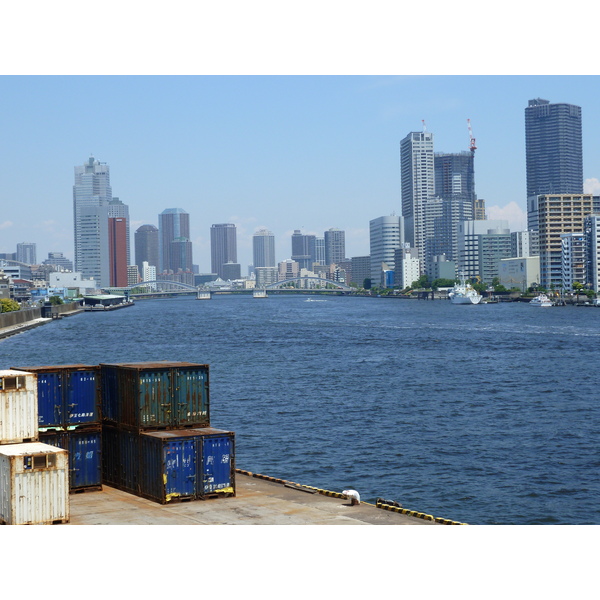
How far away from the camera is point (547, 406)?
39.1 m

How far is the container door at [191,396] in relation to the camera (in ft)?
63.8

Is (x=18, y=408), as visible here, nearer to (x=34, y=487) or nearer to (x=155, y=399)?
(x=34, y=487)

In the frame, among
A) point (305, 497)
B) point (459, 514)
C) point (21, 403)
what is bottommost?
point (459, 514)

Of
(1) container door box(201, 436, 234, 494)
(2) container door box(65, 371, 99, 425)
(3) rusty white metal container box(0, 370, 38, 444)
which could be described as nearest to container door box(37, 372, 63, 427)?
(2) container door box(65, 371, 99, 425)

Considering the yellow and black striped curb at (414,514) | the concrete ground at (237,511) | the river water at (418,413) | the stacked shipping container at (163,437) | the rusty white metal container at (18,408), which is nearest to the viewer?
the concrete ground at (237,511)

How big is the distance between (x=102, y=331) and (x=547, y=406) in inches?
2661

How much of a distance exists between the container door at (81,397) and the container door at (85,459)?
1.21ft

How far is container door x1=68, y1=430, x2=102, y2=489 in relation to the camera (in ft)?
63.0

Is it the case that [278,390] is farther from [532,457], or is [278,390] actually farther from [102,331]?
[102,331]

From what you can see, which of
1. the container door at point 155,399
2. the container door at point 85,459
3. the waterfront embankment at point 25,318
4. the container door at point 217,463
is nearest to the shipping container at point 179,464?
the container door at point 217,463

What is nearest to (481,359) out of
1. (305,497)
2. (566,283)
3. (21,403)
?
(305,497)

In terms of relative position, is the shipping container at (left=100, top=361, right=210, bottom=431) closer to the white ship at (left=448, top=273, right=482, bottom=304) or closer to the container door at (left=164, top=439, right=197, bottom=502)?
the container door at (left=164, top=439, right=197, bottom=502)

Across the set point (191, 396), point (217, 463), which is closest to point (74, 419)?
point (191, 396)

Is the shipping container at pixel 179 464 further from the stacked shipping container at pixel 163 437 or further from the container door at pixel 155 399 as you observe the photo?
the container door at pixel 155 399
